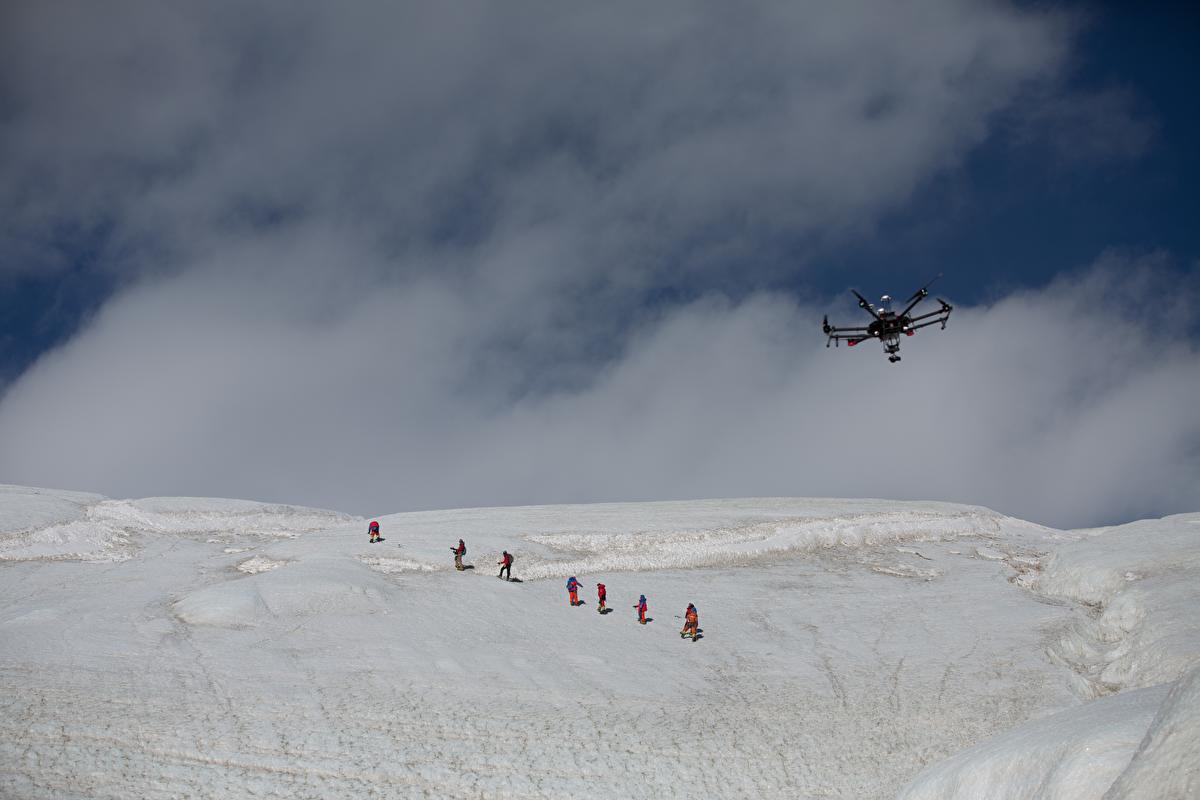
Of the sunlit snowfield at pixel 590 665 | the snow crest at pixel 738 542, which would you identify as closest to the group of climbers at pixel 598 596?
the sunlit snowfield at pixel 590 665

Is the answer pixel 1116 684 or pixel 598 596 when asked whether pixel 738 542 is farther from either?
pixel 1116 684

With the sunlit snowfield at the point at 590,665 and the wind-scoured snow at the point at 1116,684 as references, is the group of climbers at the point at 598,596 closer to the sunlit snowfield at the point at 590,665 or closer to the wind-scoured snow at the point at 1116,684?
the sunlit snowfield at the point at 590,665

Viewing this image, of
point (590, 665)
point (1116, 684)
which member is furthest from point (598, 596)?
point (1116, 684)

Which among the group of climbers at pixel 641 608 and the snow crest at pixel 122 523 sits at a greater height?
the snow crest at pixel 122 523

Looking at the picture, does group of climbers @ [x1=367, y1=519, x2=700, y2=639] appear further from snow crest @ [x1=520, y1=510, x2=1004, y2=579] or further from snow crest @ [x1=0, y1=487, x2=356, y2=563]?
snow crest @ [x1=0, y1=487, x2=356, y2=563]

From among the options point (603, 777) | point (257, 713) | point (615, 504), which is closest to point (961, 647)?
point (603, 777)

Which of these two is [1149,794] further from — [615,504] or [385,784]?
[615,504]

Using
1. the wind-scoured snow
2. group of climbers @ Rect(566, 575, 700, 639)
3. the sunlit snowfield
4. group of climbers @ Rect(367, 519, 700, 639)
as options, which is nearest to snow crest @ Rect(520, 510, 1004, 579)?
the sunlit snowfield
